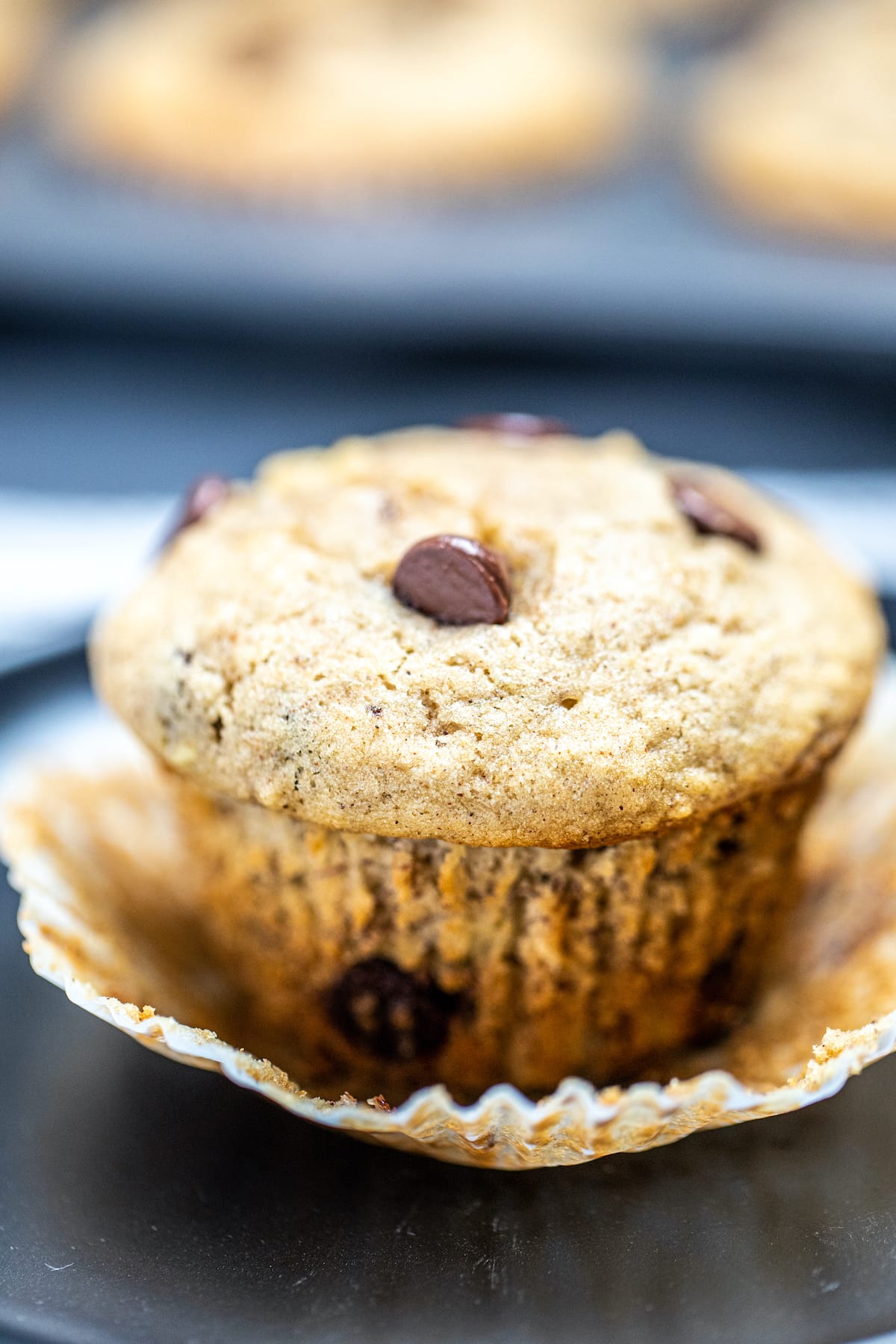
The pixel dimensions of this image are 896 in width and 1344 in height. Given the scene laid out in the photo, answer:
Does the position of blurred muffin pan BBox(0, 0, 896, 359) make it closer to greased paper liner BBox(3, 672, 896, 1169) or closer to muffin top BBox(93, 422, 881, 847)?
greased paper liner BBox(3, 672, 896, 1169)

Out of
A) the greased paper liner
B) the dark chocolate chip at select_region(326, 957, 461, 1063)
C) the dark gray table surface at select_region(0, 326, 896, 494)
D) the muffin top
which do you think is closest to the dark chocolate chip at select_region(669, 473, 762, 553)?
the muffin top

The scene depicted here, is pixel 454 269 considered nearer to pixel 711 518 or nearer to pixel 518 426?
pixel 518 426

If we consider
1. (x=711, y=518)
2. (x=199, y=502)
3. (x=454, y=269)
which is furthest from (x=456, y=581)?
(x=454, y=269)

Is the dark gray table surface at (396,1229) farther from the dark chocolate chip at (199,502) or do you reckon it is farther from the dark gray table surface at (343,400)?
the dark gray table surface at (343,400)

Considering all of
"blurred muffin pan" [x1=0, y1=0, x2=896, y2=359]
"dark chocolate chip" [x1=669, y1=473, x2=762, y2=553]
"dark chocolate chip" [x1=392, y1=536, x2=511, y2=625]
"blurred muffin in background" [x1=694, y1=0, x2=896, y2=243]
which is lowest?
"dark chocolate chip" [x1=392, y1=536, x2=511, y2=625]

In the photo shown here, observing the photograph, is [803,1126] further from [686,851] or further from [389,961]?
[389,961]

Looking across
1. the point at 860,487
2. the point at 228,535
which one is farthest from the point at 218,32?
the point at 228,535

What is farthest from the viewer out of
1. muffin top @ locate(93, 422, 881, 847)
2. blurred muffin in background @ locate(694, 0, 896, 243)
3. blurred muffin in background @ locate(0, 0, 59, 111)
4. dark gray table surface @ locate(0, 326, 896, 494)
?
blurred muffin in background @ locate(0, 0, 59, 111)
